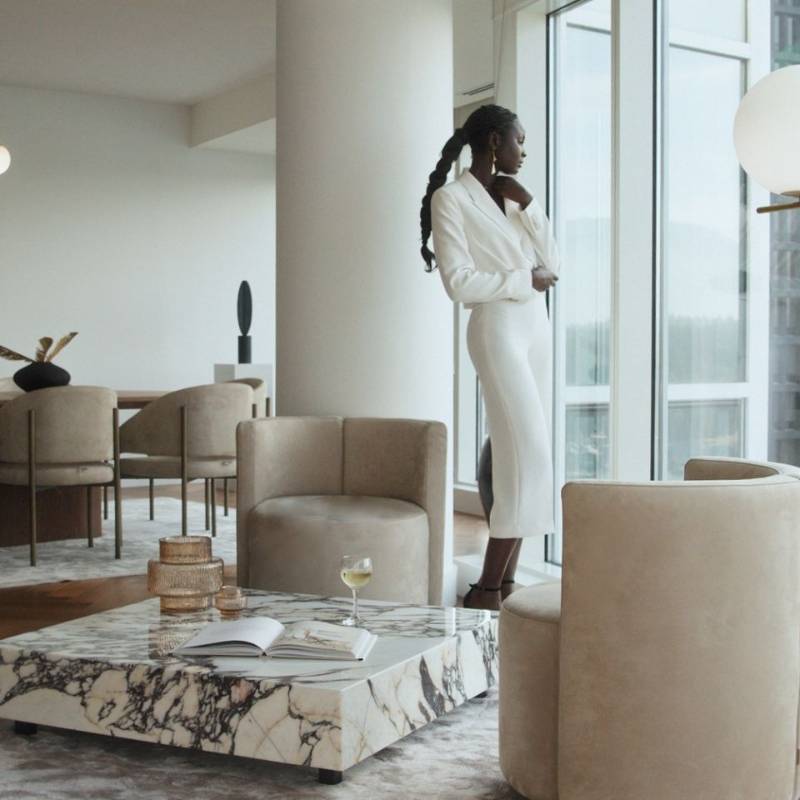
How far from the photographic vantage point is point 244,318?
29.1ft

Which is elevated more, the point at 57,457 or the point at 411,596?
the point at 57,457

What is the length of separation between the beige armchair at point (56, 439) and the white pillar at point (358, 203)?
1.38 m

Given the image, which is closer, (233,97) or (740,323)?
(740,323)

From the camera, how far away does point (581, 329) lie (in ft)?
17.3

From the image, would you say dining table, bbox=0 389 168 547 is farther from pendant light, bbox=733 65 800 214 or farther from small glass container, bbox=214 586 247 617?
pendant light, bbox=733 65 800 214

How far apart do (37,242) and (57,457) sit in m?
3.63

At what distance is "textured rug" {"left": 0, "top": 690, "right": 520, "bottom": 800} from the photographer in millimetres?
2572

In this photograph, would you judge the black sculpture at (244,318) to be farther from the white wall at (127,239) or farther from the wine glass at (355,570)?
the wine glass at (355,570)

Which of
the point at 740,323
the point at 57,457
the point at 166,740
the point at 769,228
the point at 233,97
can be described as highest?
the point at 233,97

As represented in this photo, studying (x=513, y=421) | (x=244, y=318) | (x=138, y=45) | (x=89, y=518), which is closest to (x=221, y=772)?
(x=513, y=421)

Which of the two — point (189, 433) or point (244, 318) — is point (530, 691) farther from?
point (244, 318)

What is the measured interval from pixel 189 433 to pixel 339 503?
196 cm

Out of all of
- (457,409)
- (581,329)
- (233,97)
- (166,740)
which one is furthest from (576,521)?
(233,97)

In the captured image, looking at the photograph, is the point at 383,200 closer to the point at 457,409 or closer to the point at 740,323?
the point at 740,323
